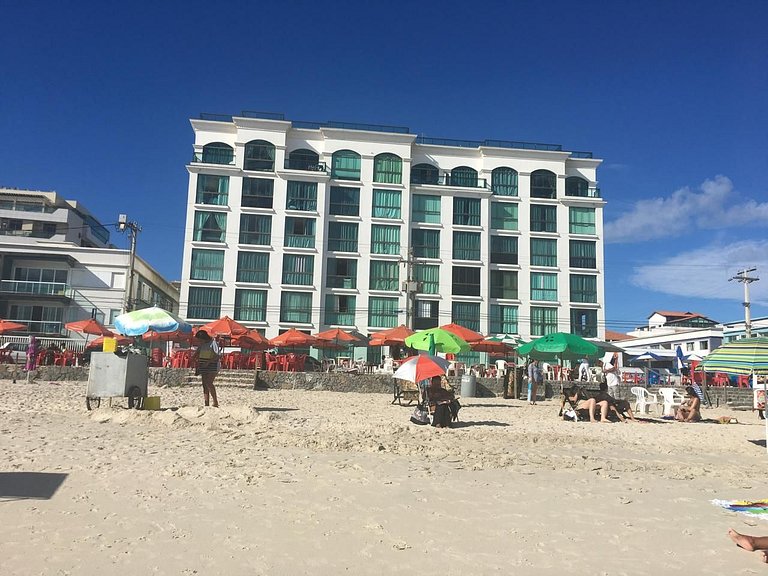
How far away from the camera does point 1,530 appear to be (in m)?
4.45

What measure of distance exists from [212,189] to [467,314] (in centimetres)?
2161

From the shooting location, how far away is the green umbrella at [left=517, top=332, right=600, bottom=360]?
58.2 ft

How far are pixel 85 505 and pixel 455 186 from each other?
44601 millimetres

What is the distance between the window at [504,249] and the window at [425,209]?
5050 millimetres

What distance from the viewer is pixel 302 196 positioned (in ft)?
150

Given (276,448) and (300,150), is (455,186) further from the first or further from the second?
(276,448)

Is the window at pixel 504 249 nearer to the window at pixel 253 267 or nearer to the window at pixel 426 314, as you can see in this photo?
the window at pixel 426 314

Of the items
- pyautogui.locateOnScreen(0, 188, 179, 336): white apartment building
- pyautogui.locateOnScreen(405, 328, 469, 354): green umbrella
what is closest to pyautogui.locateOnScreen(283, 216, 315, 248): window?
pyautogui.locateOnScreen(0, 188, 179, 336): white apartment building

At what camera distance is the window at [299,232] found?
148ft

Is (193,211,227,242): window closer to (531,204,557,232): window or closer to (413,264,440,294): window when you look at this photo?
(413,264,440,294): window

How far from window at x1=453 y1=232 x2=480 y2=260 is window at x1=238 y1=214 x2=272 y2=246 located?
14.4 metres

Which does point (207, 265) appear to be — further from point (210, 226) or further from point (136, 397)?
point (136, 397)

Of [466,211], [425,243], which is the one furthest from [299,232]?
[466,211]

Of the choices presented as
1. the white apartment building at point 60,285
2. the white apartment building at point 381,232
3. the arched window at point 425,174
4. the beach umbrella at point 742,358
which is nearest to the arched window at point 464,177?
the white apartment building at point 381,232
